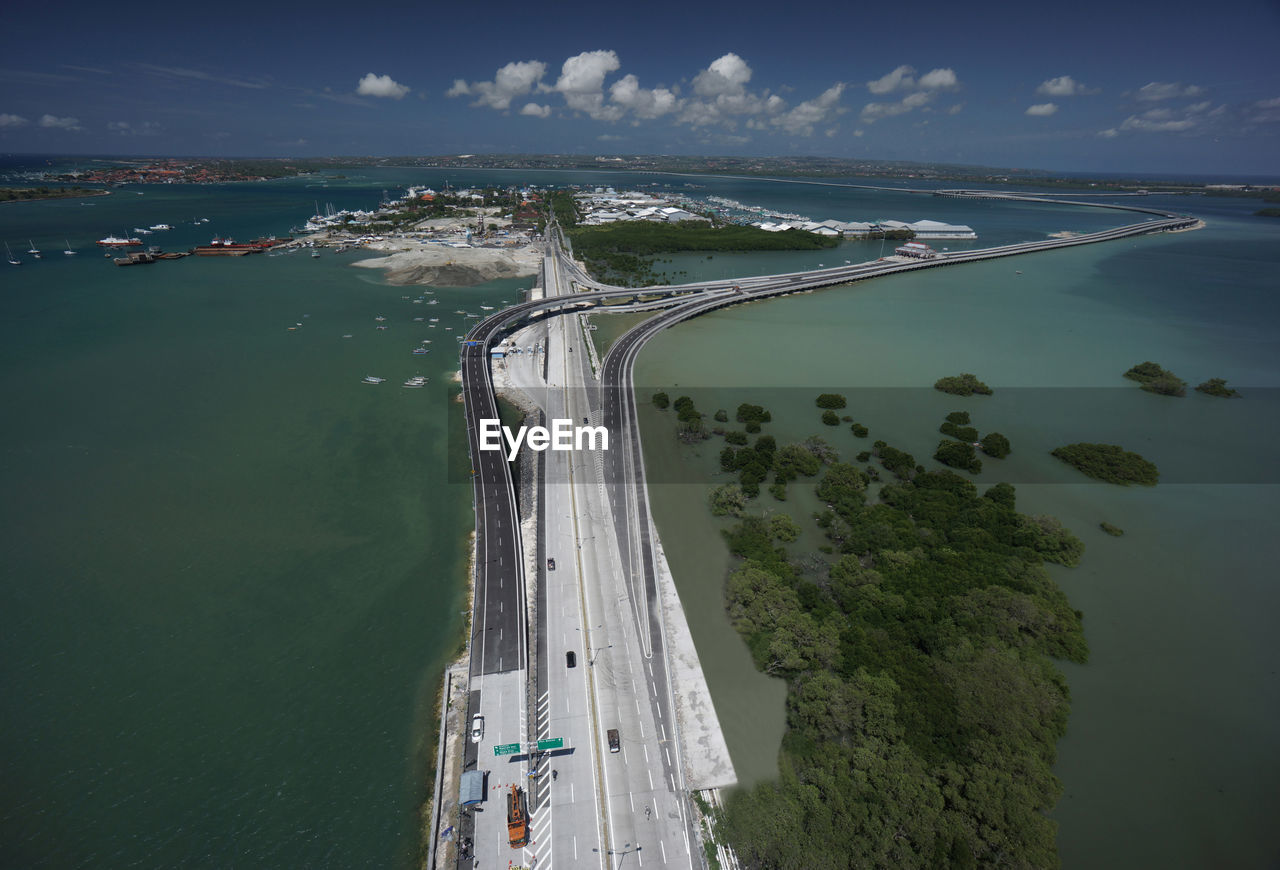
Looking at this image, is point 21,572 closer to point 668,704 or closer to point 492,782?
point 492,782

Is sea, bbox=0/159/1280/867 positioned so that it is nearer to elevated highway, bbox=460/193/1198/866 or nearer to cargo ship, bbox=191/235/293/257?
elevated highway, bbox=460/193/1198/866

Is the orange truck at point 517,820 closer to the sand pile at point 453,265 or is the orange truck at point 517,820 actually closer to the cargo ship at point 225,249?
the sand pile at point 453,265

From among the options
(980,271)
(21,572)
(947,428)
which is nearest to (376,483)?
(21,572)

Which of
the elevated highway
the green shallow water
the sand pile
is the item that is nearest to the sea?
the green shallow water

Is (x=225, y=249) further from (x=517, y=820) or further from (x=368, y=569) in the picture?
(x=517, y=820)

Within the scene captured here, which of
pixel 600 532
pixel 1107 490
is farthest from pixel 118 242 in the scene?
pixel 1107 490

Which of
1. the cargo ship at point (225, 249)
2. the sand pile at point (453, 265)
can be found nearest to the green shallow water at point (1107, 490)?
the sand pile at point (453, 265)
